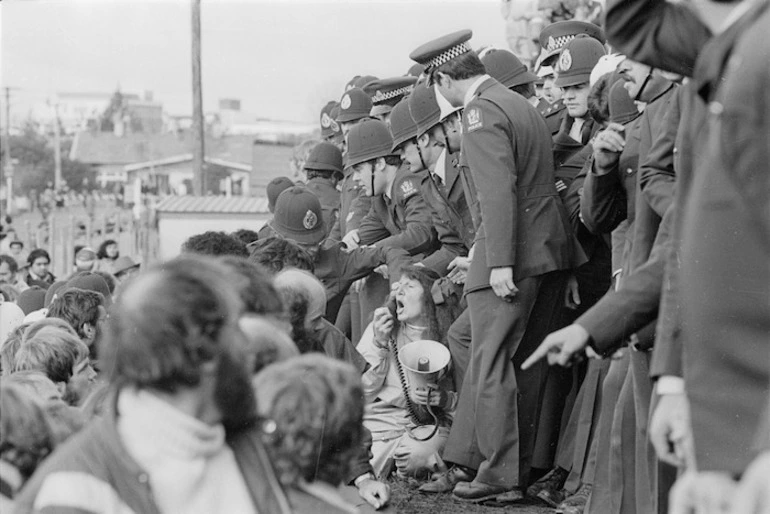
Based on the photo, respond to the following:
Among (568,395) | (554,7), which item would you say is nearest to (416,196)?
(568,395)

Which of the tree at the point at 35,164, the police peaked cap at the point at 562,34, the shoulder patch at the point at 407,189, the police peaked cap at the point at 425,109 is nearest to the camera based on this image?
the police peaked cap at the point at 425,109

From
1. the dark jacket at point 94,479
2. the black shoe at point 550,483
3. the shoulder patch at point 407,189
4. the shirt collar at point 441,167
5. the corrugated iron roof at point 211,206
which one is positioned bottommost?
the corrugated iron roof at point 211,206

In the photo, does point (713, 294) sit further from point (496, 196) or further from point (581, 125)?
point (581, 125)

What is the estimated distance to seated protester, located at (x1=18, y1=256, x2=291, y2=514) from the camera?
8.00 feet

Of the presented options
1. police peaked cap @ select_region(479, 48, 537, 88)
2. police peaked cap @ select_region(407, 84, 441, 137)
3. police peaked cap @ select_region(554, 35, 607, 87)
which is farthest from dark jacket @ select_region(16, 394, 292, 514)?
police peaked cap @ select_region(479, 48, 537, 88)

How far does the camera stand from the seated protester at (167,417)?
96.0 inches

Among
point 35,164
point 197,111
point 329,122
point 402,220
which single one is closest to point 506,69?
point 402,220

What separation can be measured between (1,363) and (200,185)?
84.1ft

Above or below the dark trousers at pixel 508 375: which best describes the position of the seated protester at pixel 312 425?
above

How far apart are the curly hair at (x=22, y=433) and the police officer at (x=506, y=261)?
327 cm

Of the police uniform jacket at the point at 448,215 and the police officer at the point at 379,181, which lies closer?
the police uniform jacket at the point at 448,215

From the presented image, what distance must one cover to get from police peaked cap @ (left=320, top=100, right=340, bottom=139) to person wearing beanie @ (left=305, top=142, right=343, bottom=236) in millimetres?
1061

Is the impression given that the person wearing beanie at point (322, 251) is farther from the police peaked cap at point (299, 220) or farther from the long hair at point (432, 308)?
the long hair at point (432, 308)

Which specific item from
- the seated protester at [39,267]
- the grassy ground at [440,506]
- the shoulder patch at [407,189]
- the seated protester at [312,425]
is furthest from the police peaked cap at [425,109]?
the seated protester at [39,267]
